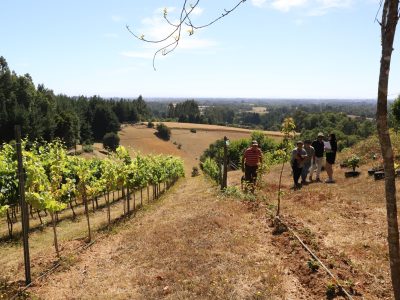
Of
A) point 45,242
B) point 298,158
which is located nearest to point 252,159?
point 298,158

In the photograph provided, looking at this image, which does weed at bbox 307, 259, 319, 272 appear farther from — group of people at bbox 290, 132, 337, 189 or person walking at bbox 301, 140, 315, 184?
person walking at bbox 301, 140, 315, 184

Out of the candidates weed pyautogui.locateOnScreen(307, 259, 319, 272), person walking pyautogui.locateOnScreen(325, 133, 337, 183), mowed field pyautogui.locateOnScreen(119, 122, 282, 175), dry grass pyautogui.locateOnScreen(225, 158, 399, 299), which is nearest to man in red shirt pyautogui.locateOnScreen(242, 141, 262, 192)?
dry grass pyautogui.locateOnScreen(225, 158, 399, 299)

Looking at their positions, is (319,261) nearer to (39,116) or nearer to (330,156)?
(330,156)

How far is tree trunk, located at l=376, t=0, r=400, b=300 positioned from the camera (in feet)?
13.3

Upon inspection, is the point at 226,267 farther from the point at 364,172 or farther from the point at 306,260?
the point at 364,172

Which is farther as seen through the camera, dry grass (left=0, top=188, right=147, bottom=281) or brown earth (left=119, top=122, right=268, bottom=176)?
brown earth (left=119, top=122, right=268, bottom=176)

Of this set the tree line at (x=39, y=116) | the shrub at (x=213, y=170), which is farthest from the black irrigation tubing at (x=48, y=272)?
the tree line at (x=39, y=116)

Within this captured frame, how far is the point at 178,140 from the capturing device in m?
97.8

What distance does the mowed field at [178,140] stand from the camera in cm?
8469

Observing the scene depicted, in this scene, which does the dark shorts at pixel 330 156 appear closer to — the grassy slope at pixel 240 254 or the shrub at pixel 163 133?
the grassy slope at pixel 240 254

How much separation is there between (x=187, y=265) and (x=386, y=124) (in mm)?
6224

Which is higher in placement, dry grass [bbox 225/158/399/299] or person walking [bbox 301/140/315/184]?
person walking [bbox 301/140/315/184]

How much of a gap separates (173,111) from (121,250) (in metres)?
161

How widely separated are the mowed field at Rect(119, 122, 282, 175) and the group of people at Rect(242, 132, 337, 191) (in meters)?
55.0
